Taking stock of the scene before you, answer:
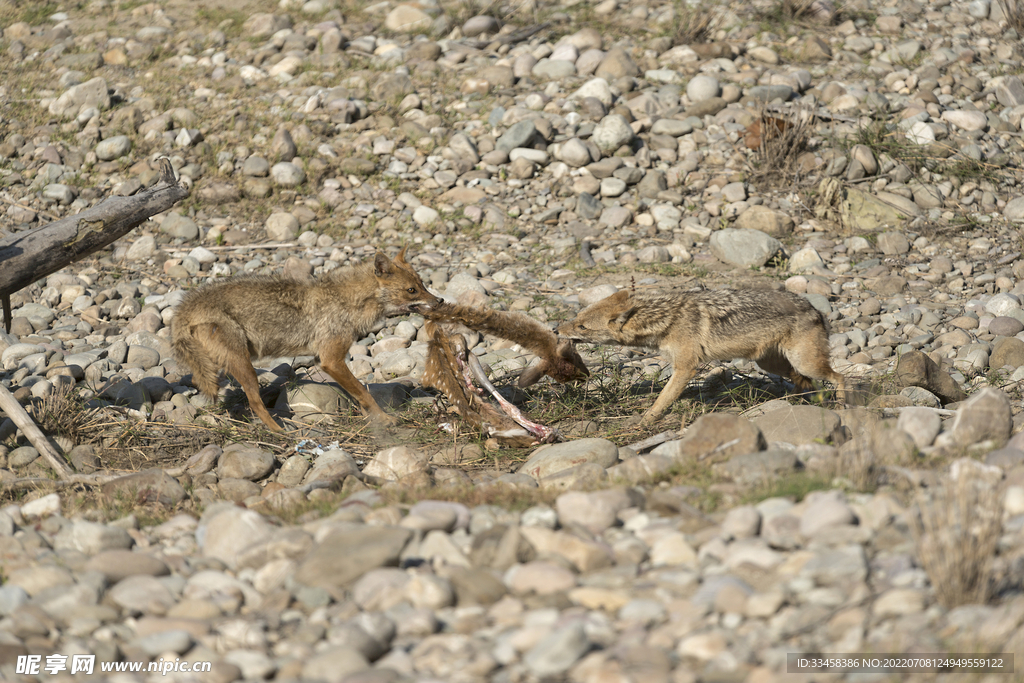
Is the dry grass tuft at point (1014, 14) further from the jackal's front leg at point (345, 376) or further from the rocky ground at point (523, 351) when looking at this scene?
the jackal's front leg at point (345, 376)

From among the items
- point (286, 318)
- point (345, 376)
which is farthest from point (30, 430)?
point (345, 376)

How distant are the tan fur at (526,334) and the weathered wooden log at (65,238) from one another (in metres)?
2.50

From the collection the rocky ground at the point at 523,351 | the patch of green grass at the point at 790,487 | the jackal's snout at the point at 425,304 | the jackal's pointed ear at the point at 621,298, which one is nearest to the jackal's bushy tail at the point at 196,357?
the rocky ground at the point at 523,351

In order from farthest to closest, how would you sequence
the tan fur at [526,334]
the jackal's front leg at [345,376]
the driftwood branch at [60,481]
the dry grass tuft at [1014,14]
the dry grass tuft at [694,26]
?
the dry grass tuft at [1014,14], the dry grass tuft at [694,26], the jackal's front leg at [345,376], the tan fur at [526,334], the driftwood branch at [60,481]

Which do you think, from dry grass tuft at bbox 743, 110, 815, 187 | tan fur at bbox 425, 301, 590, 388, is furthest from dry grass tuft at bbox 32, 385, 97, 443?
dry grass tuft at bbox 743, 110, 815, 187

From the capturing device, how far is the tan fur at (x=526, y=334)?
7.05 meters

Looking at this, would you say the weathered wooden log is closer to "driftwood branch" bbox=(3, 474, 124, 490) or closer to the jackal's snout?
"driftwood branch" bbox=(3, 474, 124, 490)

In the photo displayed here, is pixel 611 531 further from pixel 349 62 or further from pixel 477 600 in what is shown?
pixel 349 62

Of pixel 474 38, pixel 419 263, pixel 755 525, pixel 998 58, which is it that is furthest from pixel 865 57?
pixel 755 525

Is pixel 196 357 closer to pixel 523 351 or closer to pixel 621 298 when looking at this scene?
pixel 523 351

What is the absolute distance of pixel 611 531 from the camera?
14.0 feet

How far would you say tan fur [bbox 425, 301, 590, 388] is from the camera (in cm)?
705

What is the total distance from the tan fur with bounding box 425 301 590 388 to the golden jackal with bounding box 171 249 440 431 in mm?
755

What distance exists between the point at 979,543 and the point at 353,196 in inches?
361
